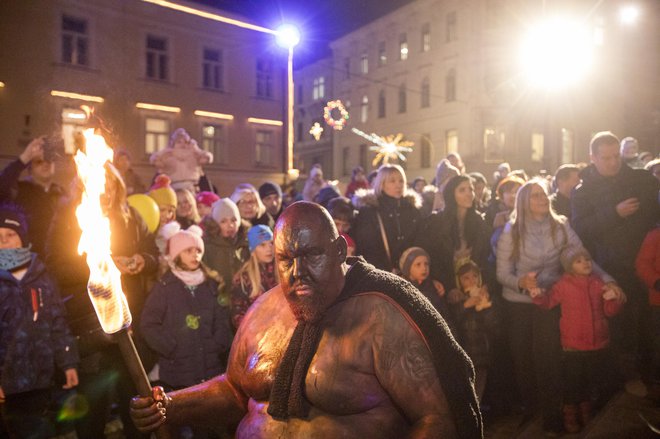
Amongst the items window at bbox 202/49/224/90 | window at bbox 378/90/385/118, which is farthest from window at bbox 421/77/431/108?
window at bbox 202/49/224/90

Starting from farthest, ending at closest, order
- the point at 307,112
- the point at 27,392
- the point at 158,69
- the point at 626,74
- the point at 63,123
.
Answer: the point at 307,112 → the point at 626,74 → the point at 158,69 → the point at 63,123 → the point at 27,392

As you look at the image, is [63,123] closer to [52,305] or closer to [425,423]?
[52,305]

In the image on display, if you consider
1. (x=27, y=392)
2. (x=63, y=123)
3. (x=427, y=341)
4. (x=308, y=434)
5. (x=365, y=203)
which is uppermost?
(x=63, y=123)

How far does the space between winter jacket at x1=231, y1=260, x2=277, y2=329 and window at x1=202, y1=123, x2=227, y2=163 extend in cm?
2093

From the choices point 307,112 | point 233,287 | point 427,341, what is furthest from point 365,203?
point 307,112

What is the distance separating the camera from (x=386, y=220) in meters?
5.91

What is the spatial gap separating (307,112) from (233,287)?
138ft

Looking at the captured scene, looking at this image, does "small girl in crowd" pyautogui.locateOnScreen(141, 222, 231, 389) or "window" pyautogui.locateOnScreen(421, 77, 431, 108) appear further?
"window" pyautogui.locateOnScreen(421, 77, 431, 108)

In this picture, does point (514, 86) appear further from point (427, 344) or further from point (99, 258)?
point (99, 258)

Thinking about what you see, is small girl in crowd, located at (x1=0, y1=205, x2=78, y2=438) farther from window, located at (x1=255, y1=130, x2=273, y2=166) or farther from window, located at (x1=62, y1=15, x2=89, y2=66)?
window, located at (x1=255, y1=130, x2=273, y2=166)

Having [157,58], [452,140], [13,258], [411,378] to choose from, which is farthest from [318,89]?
[411,378]

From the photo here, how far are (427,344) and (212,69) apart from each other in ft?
83.3

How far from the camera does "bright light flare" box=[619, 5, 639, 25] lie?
3077 centimetres

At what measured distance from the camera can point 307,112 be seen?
46.2 meters
